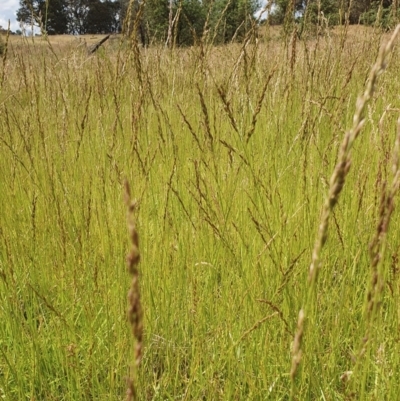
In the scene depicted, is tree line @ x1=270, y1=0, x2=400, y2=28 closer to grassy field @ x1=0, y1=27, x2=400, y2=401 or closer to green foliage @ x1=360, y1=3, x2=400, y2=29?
green foliage @ x1=360, y1=3, x2=400, y2=29

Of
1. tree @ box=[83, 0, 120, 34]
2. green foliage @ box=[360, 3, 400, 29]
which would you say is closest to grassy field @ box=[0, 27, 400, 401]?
green foliage @ box=[360, 3, 400, 29]

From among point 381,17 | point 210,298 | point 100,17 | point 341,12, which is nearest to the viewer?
point 210,298

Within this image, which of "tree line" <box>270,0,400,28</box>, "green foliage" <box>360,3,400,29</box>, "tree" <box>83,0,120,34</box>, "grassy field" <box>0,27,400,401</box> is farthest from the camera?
"tree" <box>83,0,120,34</box>

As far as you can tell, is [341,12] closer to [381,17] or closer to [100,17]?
[381,17]

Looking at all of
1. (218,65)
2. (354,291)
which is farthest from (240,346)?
(218,65)

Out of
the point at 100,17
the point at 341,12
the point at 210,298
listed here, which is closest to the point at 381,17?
the point at 341,12

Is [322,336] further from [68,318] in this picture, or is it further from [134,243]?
[134,243]

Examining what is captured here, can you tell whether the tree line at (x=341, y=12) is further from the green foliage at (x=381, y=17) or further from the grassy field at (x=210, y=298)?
the grassy field at (x=210, y=298)

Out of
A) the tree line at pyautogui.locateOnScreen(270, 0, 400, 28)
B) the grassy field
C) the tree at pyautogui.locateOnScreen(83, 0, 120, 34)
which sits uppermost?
the tree at pyautogui.locateOnScreen(83, 0, 120, 34)

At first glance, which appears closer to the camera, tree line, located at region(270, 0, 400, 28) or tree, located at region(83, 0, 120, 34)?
tree line, located at region(270, 0, 400, 28)

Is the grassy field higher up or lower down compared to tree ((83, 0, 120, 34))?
lower down

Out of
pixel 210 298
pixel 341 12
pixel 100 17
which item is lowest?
pixel 210 298

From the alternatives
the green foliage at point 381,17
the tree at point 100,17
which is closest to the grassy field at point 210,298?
the green foliage at point 381,17

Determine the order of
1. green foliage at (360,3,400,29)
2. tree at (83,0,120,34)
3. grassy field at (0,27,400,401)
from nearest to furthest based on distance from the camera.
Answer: grassy field at (0,27,400,401) → green foliage at (360,3,400,29) → tree at (83,0,120,34)
